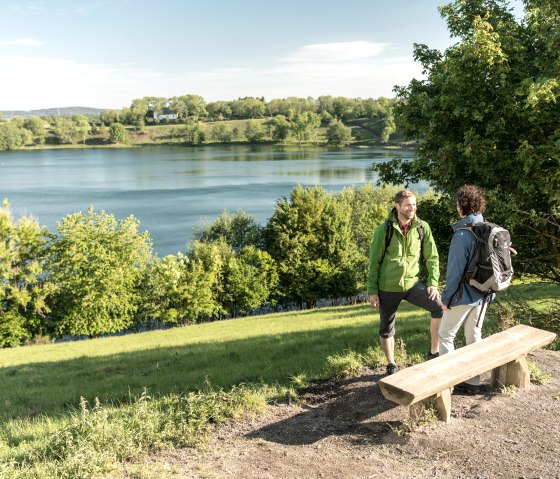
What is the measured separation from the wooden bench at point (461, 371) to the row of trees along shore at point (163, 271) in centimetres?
3097

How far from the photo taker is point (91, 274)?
1345 inches

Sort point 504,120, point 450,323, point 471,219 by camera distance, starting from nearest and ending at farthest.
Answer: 1. point 471,219
2. point 450,323
3. point 504,120

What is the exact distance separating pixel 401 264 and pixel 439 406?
1696 mm

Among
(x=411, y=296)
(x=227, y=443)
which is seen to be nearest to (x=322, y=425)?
(x=227, y=443)

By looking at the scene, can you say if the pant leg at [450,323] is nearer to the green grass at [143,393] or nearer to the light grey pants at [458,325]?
the light grey pants at [458,325]

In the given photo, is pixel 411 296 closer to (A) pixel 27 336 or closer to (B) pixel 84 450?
(B) pixel 84 450

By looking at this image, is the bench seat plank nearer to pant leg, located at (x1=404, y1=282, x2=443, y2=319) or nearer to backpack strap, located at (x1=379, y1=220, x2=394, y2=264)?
pant leg, located at (x1=404, y1=282, x2=443, y2=319)

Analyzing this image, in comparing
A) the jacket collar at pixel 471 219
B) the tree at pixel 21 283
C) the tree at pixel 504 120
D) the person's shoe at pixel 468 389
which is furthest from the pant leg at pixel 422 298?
the tree at pixel 21 283

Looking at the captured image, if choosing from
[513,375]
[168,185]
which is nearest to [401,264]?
[513,375]

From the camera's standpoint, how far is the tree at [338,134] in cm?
17412

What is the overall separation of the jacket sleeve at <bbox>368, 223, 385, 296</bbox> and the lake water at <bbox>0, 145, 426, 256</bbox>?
4458 cm

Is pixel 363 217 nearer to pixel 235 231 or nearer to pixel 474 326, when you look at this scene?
pixel 235 231

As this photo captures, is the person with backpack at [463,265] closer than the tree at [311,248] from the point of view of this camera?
Yes

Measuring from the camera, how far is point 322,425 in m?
5.36
